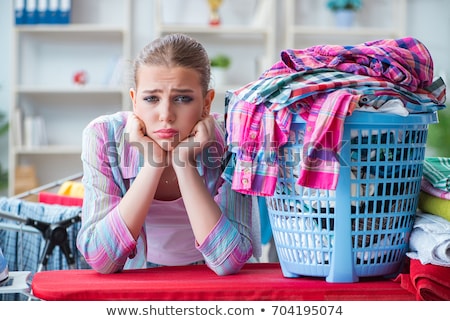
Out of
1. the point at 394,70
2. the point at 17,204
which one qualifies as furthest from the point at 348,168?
the point at 17,204

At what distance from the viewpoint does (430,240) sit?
1021 mm

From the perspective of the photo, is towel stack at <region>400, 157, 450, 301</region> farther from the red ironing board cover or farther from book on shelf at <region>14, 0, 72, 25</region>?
book on shelf at <region>14, 0, 72, 25</region>

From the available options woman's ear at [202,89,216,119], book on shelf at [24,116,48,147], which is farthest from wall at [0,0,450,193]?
woman's ear at [202,89,216,119]

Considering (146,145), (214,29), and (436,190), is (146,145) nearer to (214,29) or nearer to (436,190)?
(436,190)

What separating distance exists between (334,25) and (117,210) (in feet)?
12.6

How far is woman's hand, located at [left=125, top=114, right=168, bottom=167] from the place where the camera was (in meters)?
1.22

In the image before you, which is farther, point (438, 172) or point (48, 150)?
point (48, 150)

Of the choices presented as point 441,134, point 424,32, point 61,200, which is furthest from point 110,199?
point 424,32

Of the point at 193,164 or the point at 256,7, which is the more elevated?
the point at 256,7

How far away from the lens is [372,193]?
1037mm

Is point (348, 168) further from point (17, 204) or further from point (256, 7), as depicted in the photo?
point (256, 7)

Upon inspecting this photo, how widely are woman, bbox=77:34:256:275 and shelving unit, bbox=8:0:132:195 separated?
342 cm

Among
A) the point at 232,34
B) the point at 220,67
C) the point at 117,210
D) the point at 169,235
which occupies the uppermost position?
the point at 232,34

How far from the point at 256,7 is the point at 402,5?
41.2 inches
